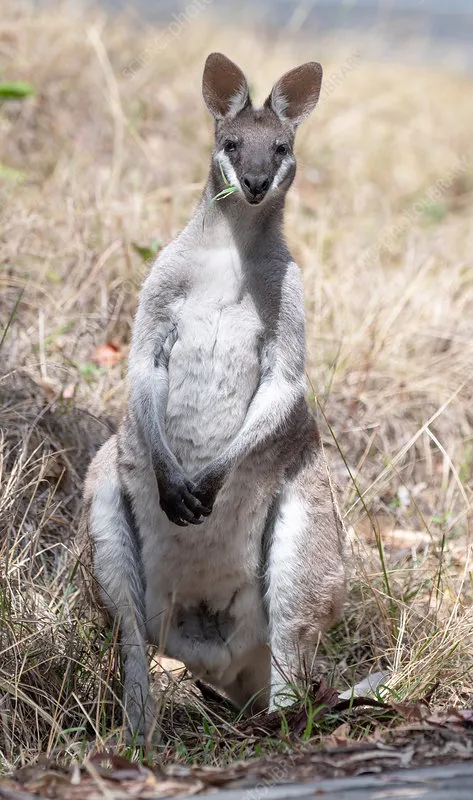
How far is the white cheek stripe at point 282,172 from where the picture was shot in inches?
146

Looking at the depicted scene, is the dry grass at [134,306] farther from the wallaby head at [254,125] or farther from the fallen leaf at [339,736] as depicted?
the wallaby head at [254,125]

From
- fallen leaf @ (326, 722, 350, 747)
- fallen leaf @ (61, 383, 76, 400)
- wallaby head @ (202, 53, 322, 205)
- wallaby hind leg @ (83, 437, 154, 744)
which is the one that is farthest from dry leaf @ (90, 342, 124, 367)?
fallen leaf @ (326, 722, 350, 747)

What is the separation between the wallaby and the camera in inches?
149

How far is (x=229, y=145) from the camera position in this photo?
3.77 m

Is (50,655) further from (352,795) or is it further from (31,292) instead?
(31,292)

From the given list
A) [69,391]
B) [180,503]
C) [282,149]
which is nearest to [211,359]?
[180,503]

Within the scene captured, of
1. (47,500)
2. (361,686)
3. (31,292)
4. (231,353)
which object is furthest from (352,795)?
(31,292)

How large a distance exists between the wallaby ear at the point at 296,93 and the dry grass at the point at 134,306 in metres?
1.35

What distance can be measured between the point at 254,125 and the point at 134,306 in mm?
2111

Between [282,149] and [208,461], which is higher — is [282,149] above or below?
above

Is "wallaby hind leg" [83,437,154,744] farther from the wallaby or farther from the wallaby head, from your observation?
the wallaby head

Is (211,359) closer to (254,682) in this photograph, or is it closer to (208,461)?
(208,461)

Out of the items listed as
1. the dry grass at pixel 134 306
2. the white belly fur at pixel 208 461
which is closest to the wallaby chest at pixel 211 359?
the white belly fur at pixel 208 461

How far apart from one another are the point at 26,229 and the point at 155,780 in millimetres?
3953
